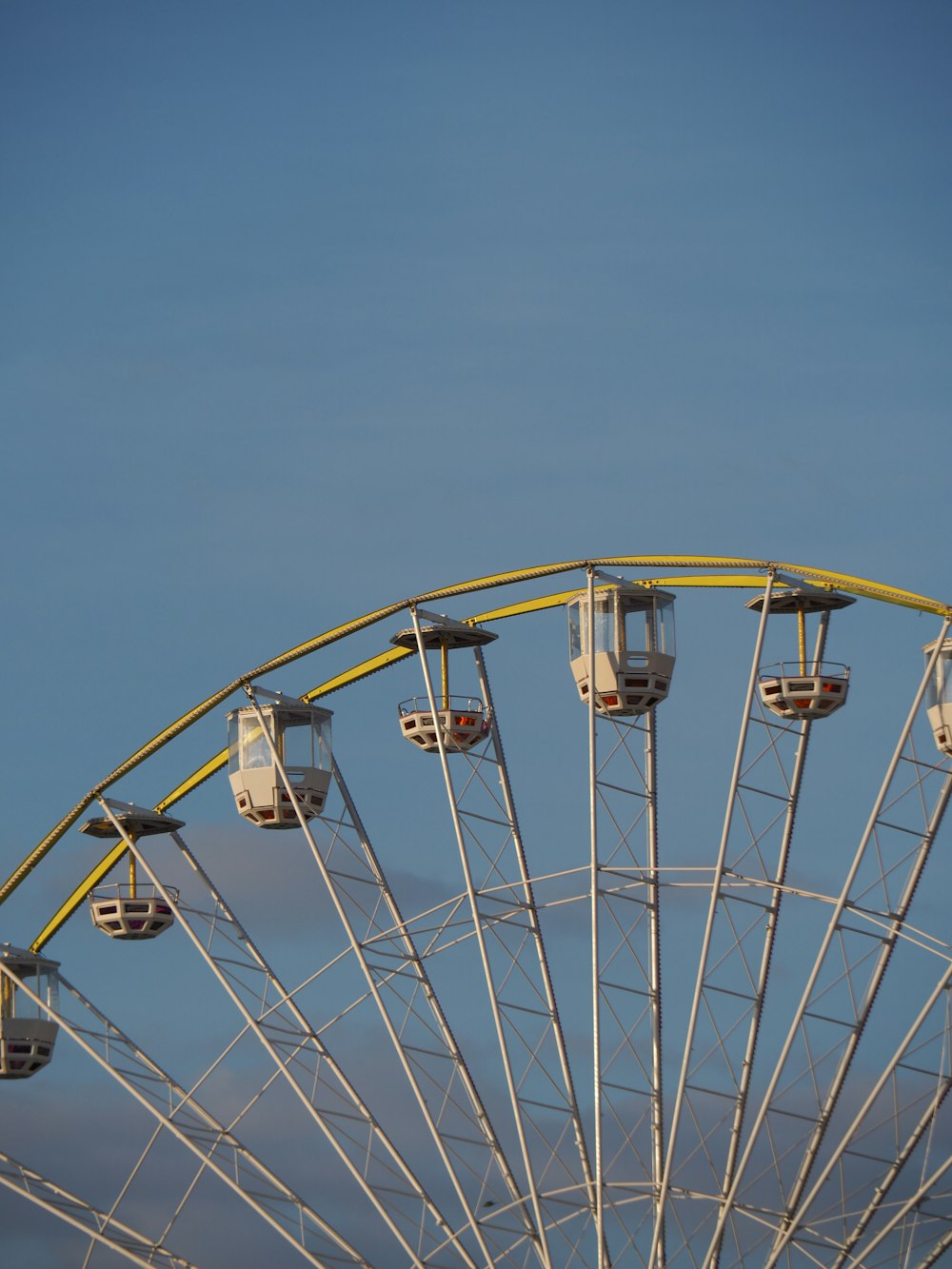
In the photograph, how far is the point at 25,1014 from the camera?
226 feet

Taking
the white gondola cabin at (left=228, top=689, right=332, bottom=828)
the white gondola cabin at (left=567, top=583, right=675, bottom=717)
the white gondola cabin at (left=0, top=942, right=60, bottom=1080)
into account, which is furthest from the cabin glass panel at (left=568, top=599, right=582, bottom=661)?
the white gondola cabin at (left=0, top=942, right=60, bottom=1080)

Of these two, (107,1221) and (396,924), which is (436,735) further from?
(107,1221)

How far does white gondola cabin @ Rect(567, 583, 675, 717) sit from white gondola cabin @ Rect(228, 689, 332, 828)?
7854mm

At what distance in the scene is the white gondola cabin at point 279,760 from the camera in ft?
198

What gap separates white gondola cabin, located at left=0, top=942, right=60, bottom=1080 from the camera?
68125 millimetres

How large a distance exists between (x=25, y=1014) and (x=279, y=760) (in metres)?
14.0

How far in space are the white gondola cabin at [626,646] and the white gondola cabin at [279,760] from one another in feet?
25.8

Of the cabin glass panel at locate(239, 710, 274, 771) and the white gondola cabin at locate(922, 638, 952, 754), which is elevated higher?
the white gondola cabin at locate(922, 638, 952, 754)

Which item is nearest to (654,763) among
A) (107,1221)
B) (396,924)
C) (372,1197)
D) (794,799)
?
(794,799)

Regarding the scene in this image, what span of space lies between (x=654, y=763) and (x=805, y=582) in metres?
6.40

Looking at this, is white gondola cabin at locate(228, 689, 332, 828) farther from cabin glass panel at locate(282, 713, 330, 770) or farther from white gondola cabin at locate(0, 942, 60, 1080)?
white gondola cabin at locate(0, 942, 60, 1080)

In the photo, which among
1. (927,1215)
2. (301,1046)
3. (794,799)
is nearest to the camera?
(927,1215)

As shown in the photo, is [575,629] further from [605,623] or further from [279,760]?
[279,760]

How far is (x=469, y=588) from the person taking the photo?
5738 centimetres
